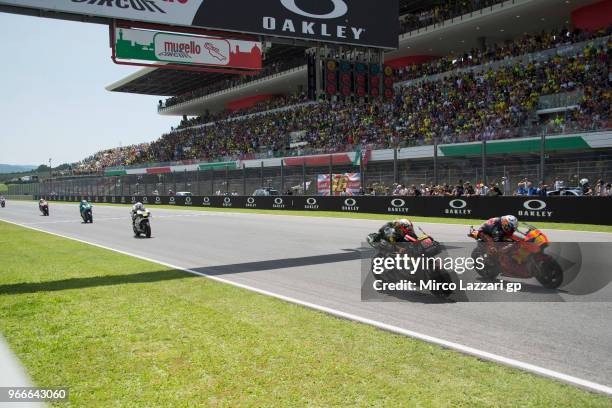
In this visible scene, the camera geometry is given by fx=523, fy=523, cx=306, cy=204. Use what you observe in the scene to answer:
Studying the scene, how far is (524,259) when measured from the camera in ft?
24.7

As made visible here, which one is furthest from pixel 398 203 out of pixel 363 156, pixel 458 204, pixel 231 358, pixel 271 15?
pixel 231 358

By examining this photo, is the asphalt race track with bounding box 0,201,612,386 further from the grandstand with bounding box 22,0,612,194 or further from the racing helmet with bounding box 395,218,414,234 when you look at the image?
the grandstand with bounding box 22,0,612,194

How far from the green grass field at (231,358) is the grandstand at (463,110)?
35.0 ft

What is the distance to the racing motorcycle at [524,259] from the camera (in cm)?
736

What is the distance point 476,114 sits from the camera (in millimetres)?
30203

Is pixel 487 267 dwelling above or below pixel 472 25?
below

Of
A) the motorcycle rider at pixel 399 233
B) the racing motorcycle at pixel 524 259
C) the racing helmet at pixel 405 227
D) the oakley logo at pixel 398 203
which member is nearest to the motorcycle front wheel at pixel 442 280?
the motorcycle rider at pixel 399 233

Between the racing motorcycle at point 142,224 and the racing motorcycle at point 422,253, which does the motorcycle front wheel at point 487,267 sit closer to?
the racing motorcycle at point 422,253

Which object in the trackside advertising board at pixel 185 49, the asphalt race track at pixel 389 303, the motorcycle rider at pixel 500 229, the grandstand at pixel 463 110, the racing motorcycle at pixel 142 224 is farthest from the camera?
the grandstand at pixel 463 110

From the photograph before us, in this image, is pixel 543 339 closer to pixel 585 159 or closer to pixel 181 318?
pixel 181 318

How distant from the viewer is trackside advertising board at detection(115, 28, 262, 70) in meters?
13.4

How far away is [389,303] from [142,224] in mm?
12181

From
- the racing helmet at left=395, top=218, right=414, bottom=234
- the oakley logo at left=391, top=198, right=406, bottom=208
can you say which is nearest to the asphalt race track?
the racing helmet at left=395, top=218, right=414, bottom=234

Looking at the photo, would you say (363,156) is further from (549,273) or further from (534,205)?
(549,273)
